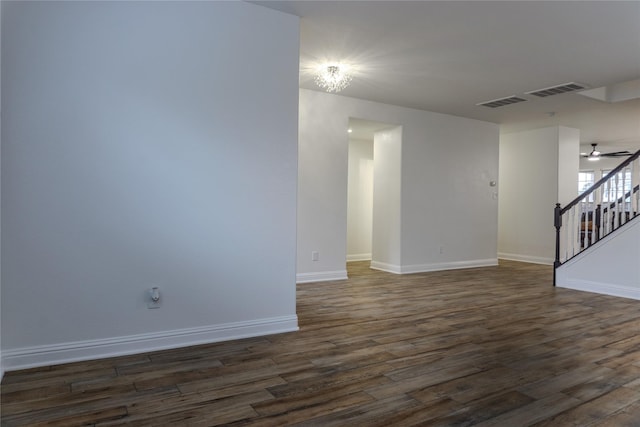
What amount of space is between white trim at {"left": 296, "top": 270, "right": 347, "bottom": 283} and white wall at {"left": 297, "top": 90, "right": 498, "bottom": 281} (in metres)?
0.01

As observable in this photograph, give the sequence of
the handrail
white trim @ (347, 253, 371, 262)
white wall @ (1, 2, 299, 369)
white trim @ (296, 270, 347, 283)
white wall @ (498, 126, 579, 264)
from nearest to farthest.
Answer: white wall @ (1, 2, 299, 369) < the handrail < white trim @ (296, 270, 347, 283) < white wall @ (498, 126, 579, 264) < white trim @ (347, 253, 371, 262)

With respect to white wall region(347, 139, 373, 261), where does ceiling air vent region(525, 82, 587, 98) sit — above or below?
above

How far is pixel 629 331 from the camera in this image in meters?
3.56

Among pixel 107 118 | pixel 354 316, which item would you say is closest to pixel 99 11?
pixel 107 118

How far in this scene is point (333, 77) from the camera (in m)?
4.88

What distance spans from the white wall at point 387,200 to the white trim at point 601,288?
2.33m

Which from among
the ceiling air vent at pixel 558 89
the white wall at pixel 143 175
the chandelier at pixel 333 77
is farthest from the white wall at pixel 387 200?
the white wall at pixel 143 175

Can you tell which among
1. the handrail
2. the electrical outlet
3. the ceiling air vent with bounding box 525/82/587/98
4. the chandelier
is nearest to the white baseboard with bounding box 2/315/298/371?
the electrical outlet

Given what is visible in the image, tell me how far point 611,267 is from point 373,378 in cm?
430

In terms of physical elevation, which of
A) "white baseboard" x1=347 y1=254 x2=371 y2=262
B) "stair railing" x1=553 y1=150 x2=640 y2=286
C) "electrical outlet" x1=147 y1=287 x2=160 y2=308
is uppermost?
"stair railing" x1=553 y1=150 x2=640 y2=286

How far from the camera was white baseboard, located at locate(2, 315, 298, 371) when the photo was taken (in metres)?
2.58

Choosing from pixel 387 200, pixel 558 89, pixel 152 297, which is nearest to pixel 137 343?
pixel 152 297

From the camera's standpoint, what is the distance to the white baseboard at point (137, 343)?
8.45 ft

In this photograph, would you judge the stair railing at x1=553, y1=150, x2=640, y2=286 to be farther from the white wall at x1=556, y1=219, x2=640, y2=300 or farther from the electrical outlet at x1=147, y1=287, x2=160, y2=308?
the electrical outlet at x1=147, y1=287, x2=160, y2=308
